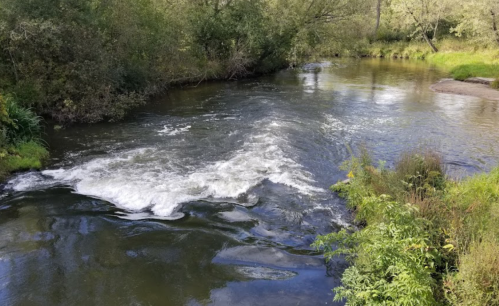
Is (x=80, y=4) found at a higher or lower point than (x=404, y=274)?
higher

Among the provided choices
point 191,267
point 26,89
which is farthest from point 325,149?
point 26,89

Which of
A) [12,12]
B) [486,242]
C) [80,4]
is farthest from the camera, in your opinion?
[80,4]

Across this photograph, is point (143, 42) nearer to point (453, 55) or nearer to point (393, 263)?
point (393, 263)

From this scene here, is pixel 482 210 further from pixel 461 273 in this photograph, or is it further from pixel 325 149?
pixel 325 149

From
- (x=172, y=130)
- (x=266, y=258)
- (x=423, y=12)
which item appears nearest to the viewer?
(x=266, y=258)

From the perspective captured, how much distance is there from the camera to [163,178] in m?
10.7

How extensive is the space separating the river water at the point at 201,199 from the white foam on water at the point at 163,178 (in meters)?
0.05

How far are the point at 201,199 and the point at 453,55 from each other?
37745mm

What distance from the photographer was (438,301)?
201 inches

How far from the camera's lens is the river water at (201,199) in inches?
258

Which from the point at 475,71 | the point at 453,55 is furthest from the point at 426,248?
the point at 453,55

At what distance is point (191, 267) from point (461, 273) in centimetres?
439

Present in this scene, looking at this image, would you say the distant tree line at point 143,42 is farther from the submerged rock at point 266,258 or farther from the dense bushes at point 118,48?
the submerged rock at point 266,258

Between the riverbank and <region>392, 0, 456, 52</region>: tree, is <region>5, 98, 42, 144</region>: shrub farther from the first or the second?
<region>392, 0, 456, 52</region>: tree
